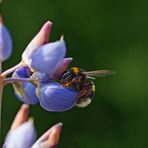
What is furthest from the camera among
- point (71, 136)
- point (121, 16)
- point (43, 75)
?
point (121, 16)

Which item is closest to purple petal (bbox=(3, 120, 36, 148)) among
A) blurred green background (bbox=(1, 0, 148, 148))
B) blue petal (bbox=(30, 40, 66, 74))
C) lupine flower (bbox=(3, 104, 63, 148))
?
lupine flower (bbox=(3, 104, 63, 148))

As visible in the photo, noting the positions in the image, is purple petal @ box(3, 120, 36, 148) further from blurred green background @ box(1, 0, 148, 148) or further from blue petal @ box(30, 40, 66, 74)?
blurred green background @ box(1, 0, 148, 148)

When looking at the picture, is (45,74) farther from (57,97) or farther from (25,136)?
(25,136)

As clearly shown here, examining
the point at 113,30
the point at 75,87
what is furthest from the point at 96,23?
the point at 75,87

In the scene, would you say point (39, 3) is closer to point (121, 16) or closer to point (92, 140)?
point (121, 16)

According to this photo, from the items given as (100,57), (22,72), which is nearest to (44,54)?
(22,72)

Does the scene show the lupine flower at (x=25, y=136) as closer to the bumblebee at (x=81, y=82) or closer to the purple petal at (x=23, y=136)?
the purple petal at (x=23, y=136)
